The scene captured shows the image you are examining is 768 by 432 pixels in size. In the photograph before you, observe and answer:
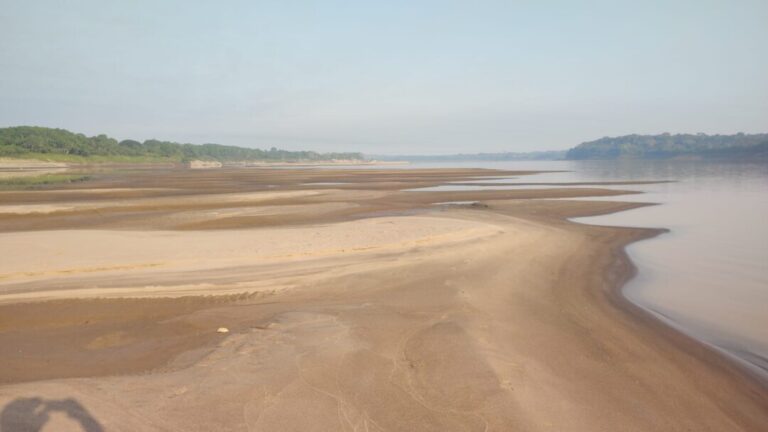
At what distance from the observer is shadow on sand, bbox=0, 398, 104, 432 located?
14.7 ft

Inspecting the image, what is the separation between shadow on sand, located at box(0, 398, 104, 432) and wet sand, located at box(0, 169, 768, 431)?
4 centimetres

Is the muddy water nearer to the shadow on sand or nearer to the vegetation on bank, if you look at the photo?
the shadow on sand

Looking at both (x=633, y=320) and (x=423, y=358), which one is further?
(x=633, y=320)

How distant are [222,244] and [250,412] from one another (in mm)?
10035

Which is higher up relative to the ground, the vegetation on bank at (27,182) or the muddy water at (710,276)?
the vegetation on bank at (27,182)

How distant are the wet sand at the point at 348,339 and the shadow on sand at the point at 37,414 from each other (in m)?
0.04

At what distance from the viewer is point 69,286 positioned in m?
9.86

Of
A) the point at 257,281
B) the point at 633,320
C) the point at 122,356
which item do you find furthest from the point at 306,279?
the point at 633,320

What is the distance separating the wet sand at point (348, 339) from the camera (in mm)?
5051

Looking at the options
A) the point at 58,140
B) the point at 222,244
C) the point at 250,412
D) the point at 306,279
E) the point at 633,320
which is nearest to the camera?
the point at 250,412

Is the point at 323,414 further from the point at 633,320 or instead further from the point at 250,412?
the point at 633,320

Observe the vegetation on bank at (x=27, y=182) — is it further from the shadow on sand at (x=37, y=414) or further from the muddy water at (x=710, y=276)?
the muddy water at (x=710, y=276)

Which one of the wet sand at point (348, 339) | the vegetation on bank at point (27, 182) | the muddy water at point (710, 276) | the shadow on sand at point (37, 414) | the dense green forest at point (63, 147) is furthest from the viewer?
the dense green forest at point (63, 147)

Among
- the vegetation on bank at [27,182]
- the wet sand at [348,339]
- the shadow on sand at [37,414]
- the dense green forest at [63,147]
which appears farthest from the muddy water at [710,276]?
the dense green forest at [63,147]
